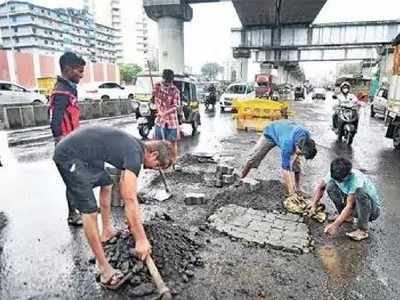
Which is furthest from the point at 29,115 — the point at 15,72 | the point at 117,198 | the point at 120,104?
the point at 15,72

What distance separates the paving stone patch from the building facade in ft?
218

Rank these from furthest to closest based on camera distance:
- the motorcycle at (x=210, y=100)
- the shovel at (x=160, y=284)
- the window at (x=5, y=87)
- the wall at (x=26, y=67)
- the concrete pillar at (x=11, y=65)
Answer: the concrete pillar at (x=11, y=65) → the wall at (x=26, y=67) → the motorcycle at (x=210, y=100) → the window at (x=5, y=87) → the shovel at (x=160, y=284)

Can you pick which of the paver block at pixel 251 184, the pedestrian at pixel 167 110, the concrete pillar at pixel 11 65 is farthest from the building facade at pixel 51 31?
the paver block at pixel 251 184

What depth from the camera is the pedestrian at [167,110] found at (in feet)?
22.8

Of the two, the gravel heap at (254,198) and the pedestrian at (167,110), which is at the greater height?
the pedestrian at (167,110)

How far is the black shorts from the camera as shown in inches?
113

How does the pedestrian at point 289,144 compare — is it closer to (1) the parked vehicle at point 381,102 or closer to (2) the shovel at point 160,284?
(2) the shovel at point 160,284

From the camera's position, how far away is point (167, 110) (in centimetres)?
697

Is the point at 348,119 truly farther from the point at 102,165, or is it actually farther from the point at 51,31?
the point at 51,31

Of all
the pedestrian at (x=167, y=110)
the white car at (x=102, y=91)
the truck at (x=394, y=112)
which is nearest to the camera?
the pedestrian at (x=167, y=110)

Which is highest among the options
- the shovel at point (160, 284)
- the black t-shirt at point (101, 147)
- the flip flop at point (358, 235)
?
Answer: the black t-shirt at point (101, 147)

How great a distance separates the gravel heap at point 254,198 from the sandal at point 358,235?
1.04 metres

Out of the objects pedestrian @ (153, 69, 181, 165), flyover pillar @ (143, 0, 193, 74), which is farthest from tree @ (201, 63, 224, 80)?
pedestrian @ (153, 69, 181, 165)

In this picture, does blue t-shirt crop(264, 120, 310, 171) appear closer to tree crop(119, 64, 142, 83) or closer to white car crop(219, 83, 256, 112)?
white car crop(219, 83, 256, 112)
